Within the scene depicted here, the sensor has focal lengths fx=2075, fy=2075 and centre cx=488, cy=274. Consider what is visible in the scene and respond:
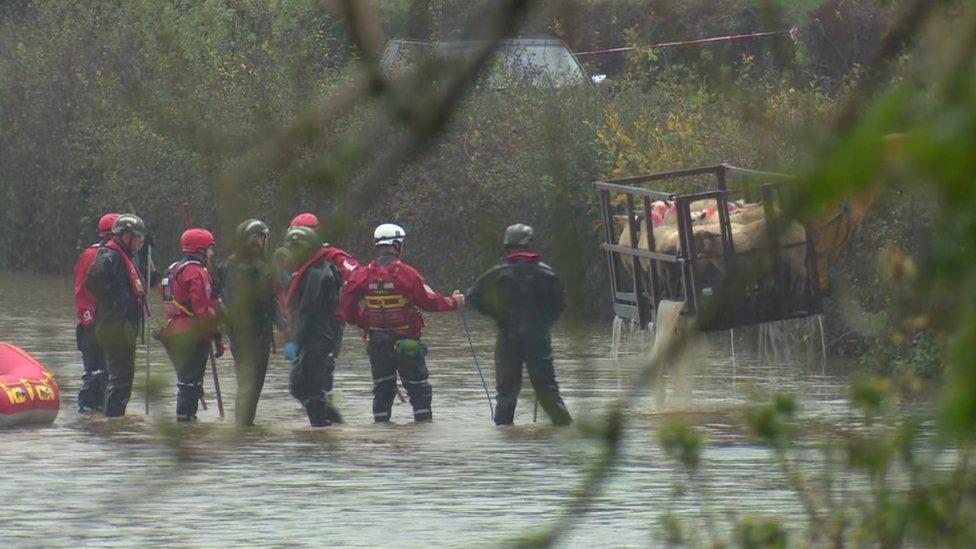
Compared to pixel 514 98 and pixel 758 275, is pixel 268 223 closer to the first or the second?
pixel 758 275

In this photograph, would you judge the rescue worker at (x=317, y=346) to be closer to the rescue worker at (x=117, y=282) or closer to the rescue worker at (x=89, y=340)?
the rescue worker at (x=117, y=282)

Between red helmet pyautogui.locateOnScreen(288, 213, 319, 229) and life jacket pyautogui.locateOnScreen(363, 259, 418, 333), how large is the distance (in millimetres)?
12935

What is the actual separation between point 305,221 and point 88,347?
48.1 ft

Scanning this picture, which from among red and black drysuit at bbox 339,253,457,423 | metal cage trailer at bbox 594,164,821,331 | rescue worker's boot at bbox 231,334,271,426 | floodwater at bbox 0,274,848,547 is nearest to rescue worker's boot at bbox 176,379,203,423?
floodwater at bbox 0,274,848,547

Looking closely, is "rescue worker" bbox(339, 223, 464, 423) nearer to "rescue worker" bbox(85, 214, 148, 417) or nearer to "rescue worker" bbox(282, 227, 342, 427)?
"rescue worker" bbox(282, 227, 342, 427)

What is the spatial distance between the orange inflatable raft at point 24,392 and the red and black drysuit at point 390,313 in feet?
7.71

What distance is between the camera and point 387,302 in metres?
15.7

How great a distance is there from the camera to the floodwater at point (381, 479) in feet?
34.9

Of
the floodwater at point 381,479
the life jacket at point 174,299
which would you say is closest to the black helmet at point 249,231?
the floodwater at point 381,479

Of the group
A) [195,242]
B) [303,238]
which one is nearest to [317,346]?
[195,242]

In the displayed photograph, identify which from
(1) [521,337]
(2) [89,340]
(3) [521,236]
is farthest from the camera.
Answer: (2) [89,340]

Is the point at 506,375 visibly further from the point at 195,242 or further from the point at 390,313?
the point at 195,242

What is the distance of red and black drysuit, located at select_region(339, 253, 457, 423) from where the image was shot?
1561 centimetres

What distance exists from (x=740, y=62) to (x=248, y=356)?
169cm
